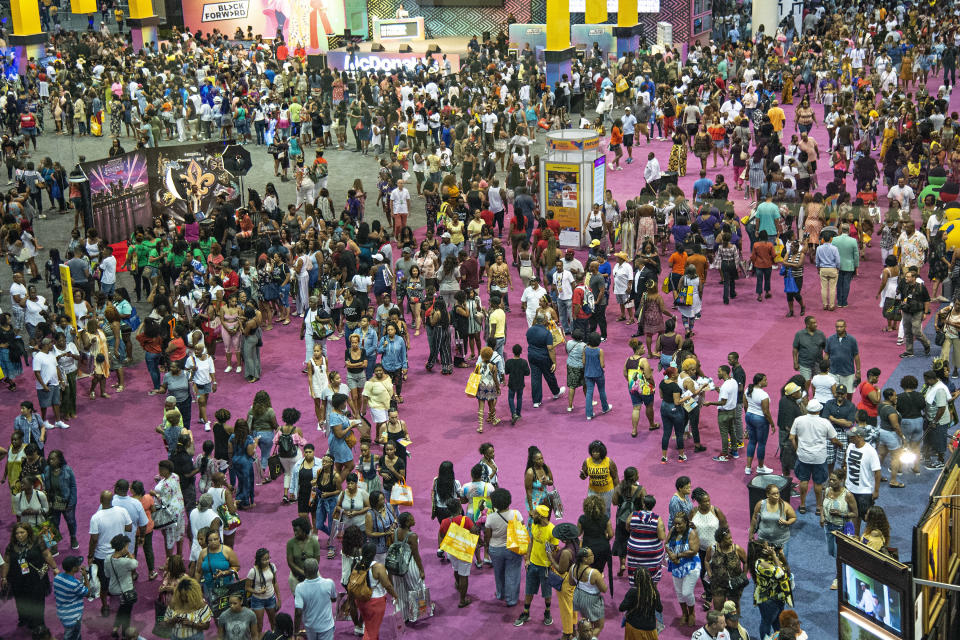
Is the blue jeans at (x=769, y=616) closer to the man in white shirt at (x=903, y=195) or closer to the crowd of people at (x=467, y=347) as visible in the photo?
the crowd of people at (x=467, y=347)

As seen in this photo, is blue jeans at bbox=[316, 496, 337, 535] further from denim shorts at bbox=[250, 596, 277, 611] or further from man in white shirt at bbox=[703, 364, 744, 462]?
man in white shirt at bbox=[703, 364, 744, 462]

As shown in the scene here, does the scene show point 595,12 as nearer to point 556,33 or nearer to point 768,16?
point 556,33

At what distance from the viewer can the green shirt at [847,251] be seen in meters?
19.2

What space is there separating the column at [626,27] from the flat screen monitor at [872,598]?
110ft

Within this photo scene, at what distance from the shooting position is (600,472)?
42.3ft

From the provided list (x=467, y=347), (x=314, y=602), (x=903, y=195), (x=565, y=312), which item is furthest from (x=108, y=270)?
(x=903, y=195)

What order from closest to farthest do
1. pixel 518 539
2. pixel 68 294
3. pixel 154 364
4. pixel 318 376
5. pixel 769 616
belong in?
pixel 769 616, pixel 518 539, pixel 318 376, pixel 154 364, pixel 68 294

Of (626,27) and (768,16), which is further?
(768,16)

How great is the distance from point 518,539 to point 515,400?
454 centimetres

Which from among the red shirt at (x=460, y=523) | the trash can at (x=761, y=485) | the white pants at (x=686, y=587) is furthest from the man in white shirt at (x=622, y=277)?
the white pants at (x=686, y=587)

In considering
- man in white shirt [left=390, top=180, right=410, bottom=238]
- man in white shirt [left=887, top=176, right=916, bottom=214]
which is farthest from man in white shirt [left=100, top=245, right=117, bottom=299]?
man in white shirt [left=887, top=176, right=916, bottom=214]

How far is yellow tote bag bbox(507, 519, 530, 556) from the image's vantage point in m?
11.8

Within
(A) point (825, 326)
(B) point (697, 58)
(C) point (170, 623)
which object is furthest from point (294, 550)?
(B) point (697, 58)

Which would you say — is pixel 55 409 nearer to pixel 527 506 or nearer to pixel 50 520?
pixel 50 520
